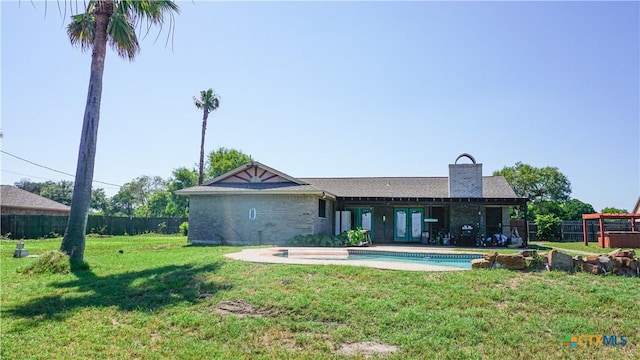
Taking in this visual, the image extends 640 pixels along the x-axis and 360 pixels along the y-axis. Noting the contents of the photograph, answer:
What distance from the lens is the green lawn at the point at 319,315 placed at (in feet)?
15.0

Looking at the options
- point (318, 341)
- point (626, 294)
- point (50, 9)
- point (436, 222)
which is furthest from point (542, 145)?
point (50, 9)

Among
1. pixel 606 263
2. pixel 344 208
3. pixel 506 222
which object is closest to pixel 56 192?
pixel 344 208

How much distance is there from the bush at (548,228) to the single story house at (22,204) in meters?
30.1

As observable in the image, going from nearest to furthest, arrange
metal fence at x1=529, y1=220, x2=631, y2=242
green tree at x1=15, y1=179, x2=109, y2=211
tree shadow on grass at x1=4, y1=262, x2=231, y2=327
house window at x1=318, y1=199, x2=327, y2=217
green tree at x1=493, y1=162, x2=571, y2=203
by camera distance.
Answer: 1. tree shadow on grass at x1=4, y1=262, x2=231, y2=327
2. house window at x1=318, y1=199, x2=327, y2=217
3. metal fence at x1=529, y1=220, x2=631, y2=242
4. green tree at x1=493, y1=162, x2=571, y2=203
5. green tree at x1=15, y1=179, x2=109, y2=211

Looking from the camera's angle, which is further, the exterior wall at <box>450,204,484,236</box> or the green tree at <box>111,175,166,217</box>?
the green tree at <box>111,175,166,217</box>

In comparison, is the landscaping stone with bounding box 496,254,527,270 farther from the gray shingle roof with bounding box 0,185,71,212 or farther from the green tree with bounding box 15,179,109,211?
the green tree with bounding box 15,179,109,211

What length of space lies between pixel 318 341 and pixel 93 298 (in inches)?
174

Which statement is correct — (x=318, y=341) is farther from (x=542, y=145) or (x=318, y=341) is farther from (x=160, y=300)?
(x=542, y=145)

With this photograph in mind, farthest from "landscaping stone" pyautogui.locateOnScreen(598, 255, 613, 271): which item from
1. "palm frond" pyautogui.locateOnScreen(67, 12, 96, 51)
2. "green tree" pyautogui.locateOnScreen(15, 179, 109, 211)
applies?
"green tree" pyautogui.locateOnScreen(15, 179, 109, 211)

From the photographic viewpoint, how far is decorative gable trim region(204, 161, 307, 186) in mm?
17594

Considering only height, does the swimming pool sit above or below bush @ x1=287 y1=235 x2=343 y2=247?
below

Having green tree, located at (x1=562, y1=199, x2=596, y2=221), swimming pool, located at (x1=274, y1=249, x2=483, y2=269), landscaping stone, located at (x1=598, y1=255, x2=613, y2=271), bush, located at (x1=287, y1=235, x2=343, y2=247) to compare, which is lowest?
swimming pool, located at (x1=274, y1=249, x2=483, y2=269)

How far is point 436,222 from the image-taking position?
19531 mm

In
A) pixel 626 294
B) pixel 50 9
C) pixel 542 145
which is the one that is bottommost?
pixel 626 294
